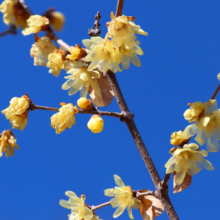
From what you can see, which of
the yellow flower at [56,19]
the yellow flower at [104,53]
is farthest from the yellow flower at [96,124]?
the yellow flower at [56,19]

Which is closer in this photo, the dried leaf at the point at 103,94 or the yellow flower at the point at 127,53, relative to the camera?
the yellow flower at the point at 127,53

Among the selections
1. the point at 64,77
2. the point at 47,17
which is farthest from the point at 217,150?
the point at 47,17

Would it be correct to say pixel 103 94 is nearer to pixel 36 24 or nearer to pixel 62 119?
pixel 62 119

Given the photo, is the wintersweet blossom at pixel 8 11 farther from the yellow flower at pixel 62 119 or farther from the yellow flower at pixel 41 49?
the yellow flower at pixel 62 119

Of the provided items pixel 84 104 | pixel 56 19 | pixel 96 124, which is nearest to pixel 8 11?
pixel 56 19

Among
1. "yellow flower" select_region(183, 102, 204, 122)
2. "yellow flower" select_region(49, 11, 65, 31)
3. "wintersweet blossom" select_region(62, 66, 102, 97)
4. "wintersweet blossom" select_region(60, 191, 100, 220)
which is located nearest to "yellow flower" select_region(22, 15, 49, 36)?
"yellow flower" select_region(49, 11, 65, 31)

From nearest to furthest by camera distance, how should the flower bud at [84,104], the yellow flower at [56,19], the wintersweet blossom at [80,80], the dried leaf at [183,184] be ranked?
the dried leaf at [183,184] → the flower bud at [84,104] → the wintersweet blossom at [80,80] → the yellow flower at [56,19]
